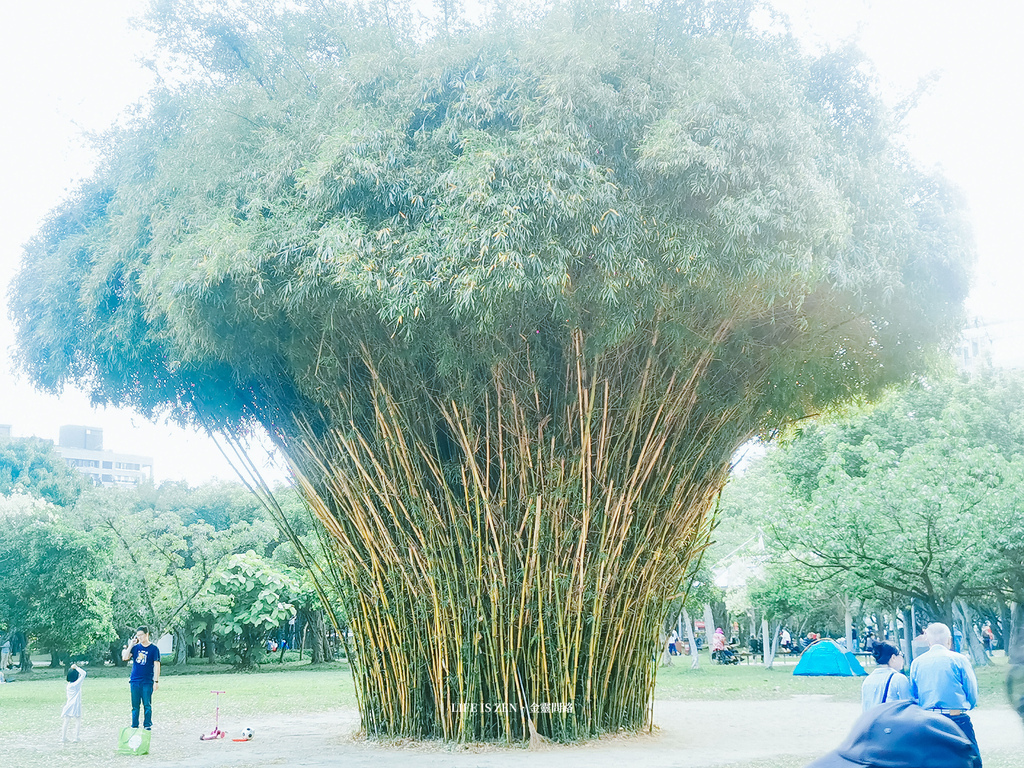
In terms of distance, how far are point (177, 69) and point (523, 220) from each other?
350 cm

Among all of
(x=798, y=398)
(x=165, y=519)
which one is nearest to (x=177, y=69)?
(x=798, y=398)

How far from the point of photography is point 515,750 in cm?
703

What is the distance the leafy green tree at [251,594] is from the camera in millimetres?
22609

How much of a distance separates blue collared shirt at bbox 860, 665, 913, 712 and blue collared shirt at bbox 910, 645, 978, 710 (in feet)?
0.23

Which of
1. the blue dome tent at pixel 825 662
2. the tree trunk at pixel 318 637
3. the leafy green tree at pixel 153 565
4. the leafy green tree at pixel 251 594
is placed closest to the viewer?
the blue dome tent at pixel 825 662

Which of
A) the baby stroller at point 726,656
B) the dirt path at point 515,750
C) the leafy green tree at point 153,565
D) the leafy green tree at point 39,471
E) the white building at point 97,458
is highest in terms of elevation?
the white building at point 97,458

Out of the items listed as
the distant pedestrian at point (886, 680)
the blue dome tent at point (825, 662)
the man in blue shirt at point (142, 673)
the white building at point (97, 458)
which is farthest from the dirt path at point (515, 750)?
the white building at point (97, 458)

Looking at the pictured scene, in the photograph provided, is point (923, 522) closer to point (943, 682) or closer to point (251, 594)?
point (943, 682)

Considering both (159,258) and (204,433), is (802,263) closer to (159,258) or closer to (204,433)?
(159,258)

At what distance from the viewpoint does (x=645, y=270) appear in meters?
5.64

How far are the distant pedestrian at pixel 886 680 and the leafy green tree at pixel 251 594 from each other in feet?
63.6

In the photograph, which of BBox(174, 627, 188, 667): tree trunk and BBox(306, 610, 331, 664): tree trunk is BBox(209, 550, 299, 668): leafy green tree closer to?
BBox(174, 627, 188, 667): tree trunk

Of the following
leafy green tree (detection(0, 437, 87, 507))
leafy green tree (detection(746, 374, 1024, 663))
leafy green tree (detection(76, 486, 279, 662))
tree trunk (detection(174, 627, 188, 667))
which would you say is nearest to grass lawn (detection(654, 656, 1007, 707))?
leafy green tree (detection(746, 374, 1024, 663))

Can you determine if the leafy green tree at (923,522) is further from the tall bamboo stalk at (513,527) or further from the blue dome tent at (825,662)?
the tall bamboo stalk at (513,527)
